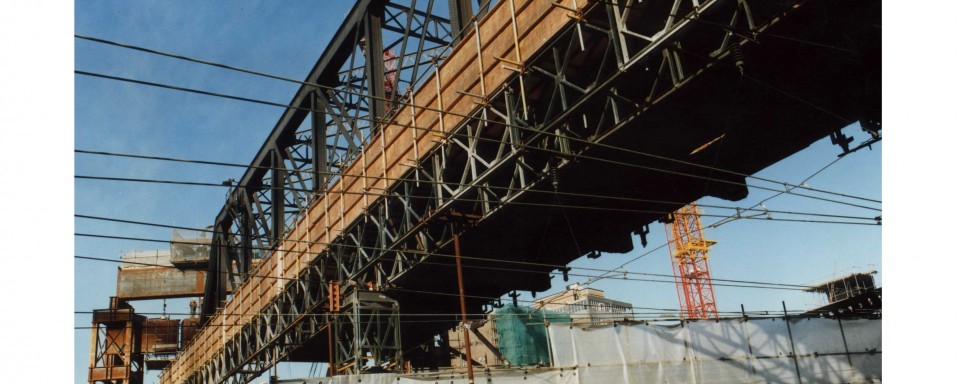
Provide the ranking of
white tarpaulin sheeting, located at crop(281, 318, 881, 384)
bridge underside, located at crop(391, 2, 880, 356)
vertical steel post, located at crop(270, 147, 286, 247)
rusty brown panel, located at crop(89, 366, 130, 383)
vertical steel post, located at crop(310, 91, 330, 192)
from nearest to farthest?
bridge underside, located at crop(391, 2, 880, 356), white tarpaulin sheeting, located at crop(281, 318, 881, 384), vertical steel post, located at crop(310, 91, 330, 192), vertical steel post, located at crop(270, 147, 286, 247), rusty brown panel, located at crop(89, 366, 130, 383)

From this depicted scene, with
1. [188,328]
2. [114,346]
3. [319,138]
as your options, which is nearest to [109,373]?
[114,346]

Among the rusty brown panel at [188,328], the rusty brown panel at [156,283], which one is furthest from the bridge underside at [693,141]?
the rusty brown panel at [188,328]

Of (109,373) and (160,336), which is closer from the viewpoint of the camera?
(109,373)

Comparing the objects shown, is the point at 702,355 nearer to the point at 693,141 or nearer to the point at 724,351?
the point at 724,351

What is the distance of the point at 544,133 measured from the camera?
424 inches

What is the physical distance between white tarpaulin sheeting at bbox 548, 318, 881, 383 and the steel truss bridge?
85.2 inches

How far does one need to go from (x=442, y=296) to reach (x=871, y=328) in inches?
432

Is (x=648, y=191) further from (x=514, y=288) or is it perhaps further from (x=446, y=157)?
(x=514, y=288)

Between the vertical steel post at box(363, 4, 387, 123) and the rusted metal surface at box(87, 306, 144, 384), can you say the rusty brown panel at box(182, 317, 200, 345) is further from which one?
the vertical steel post at box(363, 4, 387, 123)

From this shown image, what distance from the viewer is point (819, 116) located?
11.0 metres

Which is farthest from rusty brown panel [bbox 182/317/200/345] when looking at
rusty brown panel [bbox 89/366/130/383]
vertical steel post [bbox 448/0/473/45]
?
vertical steel post [bbox 448/0/473/45]

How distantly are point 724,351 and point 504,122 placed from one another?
7521mm

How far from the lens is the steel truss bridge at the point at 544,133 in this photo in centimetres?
966

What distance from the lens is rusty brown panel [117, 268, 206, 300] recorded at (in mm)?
41875
